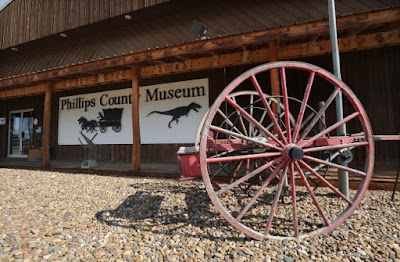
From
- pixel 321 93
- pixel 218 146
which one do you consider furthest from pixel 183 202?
pixel 321 93

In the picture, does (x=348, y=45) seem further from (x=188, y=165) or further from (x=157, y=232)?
(x=157, y=232)

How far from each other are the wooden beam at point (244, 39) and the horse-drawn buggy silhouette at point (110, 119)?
259cm

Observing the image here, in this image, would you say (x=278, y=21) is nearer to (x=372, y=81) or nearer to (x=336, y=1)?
(x=336, y=1)

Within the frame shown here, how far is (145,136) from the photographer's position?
9297 mm

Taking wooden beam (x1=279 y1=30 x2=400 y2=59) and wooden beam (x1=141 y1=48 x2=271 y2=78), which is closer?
wooden beam (x1=279 y1=30 x2=400 y2=59)

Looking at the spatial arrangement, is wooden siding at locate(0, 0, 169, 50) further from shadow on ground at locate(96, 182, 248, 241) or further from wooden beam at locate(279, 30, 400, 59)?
shadow on ground at locate(96, 182, 248, 241)

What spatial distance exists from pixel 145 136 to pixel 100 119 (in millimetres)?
2316

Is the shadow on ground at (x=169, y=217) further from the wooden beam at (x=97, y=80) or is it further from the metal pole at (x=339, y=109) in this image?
the wooden beam at (x=97, y=80)

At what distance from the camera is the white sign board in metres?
8.57

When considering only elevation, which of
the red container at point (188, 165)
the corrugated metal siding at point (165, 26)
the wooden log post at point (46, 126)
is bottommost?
the red container at point (188, 165)

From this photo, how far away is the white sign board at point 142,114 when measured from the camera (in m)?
8.57

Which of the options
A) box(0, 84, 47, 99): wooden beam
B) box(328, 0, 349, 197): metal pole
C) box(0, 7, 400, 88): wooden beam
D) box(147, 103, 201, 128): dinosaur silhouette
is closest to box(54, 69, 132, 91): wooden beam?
box(0, 7, 400, 88): wooden beam

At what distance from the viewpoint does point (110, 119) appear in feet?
32.8

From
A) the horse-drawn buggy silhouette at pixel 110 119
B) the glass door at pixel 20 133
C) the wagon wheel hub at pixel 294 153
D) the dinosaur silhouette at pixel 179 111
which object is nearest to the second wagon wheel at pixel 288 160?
the wagon wheel hub at pixel 294 153
